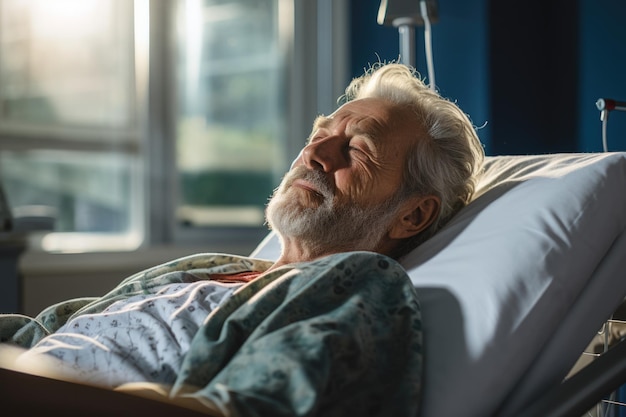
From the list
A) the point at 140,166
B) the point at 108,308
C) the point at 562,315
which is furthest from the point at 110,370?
the point at 140,166

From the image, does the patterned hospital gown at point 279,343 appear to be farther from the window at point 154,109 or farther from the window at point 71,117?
the window at point 71,117

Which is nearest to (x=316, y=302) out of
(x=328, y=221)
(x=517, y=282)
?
(x=517, y=282)

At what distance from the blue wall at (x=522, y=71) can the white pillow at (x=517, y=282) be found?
175 centimetres

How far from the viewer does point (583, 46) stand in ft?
10.0

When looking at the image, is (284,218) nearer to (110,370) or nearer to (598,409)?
(110,370)

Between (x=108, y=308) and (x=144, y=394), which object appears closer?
(x=144, y=394)

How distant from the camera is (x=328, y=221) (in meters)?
1.55

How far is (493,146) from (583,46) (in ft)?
1.67

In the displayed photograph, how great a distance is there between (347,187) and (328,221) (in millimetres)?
78

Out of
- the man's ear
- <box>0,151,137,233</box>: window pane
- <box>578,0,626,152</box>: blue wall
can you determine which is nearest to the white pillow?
the man's ear

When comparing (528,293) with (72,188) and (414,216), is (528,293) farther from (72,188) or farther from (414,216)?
(72,188)

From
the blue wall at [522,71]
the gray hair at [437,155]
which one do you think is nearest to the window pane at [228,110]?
the blue wall at [522,71]

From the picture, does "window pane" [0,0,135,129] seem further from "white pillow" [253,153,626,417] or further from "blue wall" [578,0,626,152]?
"white pillow" [253,153,626,417]

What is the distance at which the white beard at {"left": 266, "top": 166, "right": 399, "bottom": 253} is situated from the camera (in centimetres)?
155
